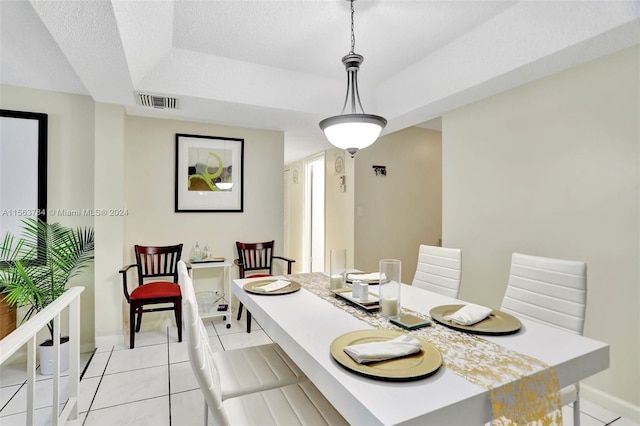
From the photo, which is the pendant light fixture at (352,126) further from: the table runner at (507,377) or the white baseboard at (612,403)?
the white baseboard at (612,403)

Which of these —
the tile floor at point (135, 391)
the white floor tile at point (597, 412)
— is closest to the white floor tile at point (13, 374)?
the tile floor at point (135, 391)

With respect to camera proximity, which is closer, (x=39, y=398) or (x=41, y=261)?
(x=39, y=398)

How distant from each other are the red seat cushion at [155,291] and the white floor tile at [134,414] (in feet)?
3.18

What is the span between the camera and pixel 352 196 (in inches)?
179

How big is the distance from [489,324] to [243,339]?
236 cm

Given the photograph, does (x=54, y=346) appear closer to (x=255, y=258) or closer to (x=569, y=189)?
(x=255, y=258)

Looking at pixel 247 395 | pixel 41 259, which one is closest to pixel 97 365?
pixel 41 259

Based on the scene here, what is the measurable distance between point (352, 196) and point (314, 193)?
1547 millimetres

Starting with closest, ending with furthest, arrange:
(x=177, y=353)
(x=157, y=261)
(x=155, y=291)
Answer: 1. (x=177, y=353)
2. (x=155, y=291)
3. (x=157, y=261)

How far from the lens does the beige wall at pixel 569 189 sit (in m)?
1.98

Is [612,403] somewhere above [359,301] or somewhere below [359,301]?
below

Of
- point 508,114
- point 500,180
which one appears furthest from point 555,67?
point 500,180

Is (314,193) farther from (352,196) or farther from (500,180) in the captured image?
(500,180)

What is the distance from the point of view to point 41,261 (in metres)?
2.79
